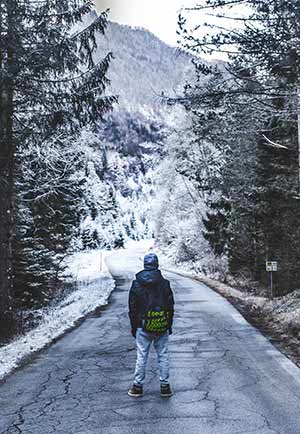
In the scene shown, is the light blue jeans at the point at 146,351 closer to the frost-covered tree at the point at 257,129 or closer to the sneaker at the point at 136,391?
the sneaker at the point at 136,391

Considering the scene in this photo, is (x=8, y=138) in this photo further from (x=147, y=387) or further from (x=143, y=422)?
(x=143, y=422)

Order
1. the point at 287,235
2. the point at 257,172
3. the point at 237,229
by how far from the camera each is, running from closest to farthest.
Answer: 1. the point at 287,235
2. the point at 257,172
3. the point at 237,229

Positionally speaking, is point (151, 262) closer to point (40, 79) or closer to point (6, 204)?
point (6, 204)

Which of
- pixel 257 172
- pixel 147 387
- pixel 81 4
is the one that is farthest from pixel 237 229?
pixel 147 387

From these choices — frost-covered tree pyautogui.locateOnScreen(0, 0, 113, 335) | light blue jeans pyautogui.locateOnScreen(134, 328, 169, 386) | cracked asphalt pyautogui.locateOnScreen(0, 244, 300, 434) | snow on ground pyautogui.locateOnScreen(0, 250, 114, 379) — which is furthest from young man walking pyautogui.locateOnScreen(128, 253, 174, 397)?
frost-covered tree pyautogui.locateOnScreen(0, 0, 113, 335)

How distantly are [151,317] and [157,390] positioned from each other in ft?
3.60

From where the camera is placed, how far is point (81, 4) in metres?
14.0

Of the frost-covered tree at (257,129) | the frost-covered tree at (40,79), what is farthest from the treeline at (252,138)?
the frost-covered tree at (40,79)

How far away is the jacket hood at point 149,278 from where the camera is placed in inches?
273

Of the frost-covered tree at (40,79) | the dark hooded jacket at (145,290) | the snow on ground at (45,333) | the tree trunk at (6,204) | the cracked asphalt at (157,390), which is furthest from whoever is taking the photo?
the tree trunk at (6,204)

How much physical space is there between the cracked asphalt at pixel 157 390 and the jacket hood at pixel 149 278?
1.45m

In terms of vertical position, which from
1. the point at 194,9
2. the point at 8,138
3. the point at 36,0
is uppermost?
the point at 36,0

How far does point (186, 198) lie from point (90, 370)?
1257 inches

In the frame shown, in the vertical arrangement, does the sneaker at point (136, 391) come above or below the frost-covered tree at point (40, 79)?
below
